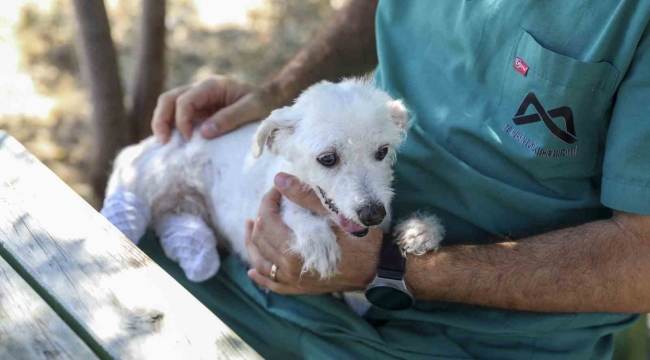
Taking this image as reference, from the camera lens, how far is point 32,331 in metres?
1.36

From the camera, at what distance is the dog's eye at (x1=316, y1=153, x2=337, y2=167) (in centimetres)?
205

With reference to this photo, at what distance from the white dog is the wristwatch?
0.07 metres

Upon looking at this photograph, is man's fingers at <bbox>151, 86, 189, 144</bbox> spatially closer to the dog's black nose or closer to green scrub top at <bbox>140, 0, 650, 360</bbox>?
green scrub top at <bbox>140, 0, 650, 360</bbox>

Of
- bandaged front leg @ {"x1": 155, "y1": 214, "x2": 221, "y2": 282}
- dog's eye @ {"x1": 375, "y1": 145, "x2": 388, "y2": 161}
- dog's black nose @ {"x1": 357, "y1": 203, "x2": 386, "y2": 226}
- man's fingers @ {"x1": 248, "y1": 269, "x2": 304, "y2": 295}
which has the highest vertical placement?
dog's eye @ {"x1": 375, "y1": 145, "x2": 388, "y2": 161}

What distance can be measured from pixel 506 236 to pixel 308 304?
0.77 meters

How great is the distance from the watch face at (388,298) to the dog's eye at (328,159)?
446 mm

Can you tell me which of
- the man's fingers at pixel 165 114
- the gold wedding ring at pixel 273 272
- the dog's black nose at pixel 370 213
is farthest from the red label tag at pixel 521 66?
the man's fingers at pixel 165 114

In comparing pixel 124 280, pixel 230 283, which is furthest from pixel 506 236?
Result: pixel 124 280

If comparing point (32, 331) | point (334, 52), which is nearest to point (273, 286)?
point (32, 331)

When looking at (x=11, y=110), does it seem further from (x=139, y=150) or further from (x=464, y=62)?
(x=464, y=62)

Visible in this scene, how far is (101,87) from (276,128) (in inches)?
56.2

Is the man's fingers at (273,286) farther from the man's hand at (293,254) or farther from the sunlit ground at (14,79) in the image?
the sunlit ground at (14,79)

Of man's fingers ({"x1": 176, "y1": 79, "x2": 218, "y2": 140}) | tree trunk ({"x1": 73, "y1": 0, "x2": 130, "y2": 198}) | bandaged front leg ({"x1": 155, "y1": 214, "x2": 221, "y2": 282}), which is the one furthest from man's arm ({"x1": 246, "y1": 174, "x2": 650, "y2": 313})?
tree trunk ({"x1": 73, "y1": 0, "x2": 130, "y2": 198})

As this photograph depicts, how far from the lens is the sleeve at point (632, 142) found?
1843 mm
